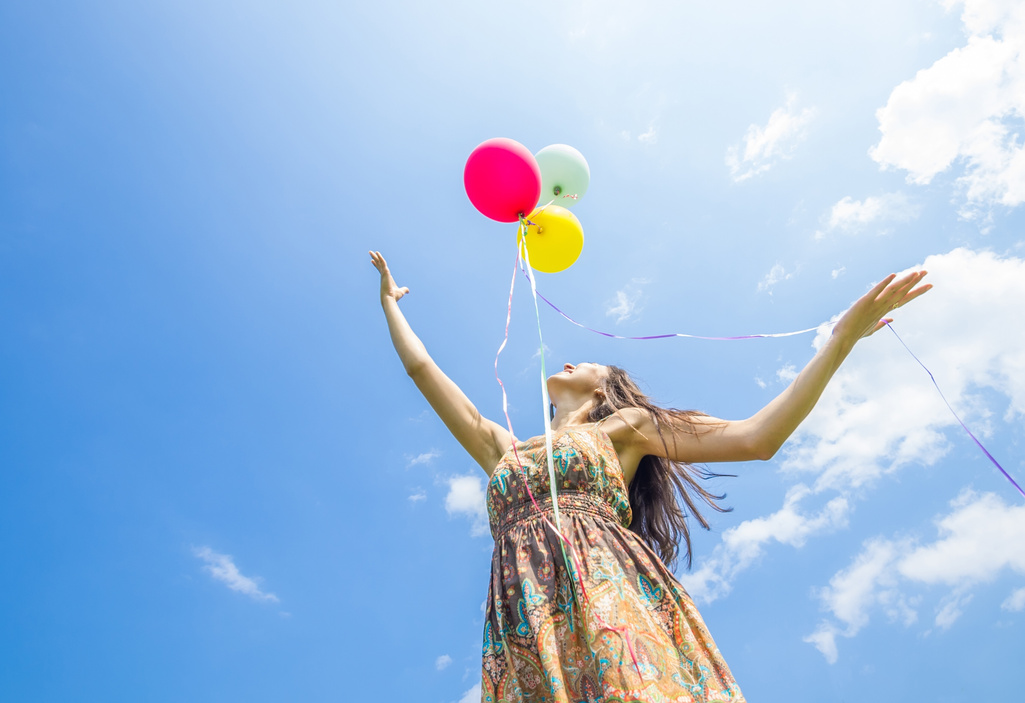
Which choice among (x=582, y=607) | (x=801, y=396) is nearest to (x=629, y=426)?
(x=801, y=396)

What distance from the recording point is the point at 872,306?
2.35 m

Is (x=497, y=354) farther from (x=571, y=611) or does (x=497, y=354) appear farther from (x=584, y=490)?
(x=571, y=611)

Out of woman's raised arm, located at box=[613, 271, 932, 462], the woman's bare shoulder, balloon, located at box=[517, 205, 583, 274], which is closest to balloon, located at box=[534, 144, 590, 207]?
balloon, located at box=[517, 205, 583, 274]

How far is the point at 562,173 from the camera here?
4016mm

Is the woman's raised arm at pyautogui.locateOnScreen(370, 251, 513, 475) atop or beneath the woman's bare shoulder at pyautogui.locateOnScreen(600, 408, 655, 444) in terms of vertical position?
atop

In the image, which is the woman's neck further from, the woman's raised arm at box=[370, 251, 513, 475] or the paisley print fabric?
the paisley print fabric

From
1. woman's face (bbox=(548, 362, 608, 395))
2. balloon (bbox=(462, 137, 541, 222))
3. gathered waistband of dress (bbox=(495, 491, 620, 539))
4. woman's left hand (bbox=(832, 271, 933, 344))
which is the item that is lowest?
gathered waistband of dress (bbox=(495, 491, 620, 539))

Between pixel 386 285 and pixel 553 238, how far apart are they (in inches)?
36.0

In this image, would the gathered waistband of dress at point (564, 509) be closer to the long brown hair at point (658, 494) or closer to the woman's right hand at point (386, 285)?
the long brown hair at point (658, 494)

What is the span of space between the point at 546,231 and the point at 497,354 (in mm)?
883

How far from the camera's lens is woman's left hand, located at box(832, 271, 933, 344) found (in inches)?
92.4

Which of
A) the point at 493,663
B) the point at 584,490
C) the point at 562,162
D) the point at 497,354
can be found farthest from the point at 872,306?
the point at 562,162

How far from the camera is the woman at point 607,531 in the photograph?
1999 mm

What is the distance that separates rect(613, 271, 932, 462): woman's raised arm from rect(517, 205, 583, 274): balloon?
1.28m
